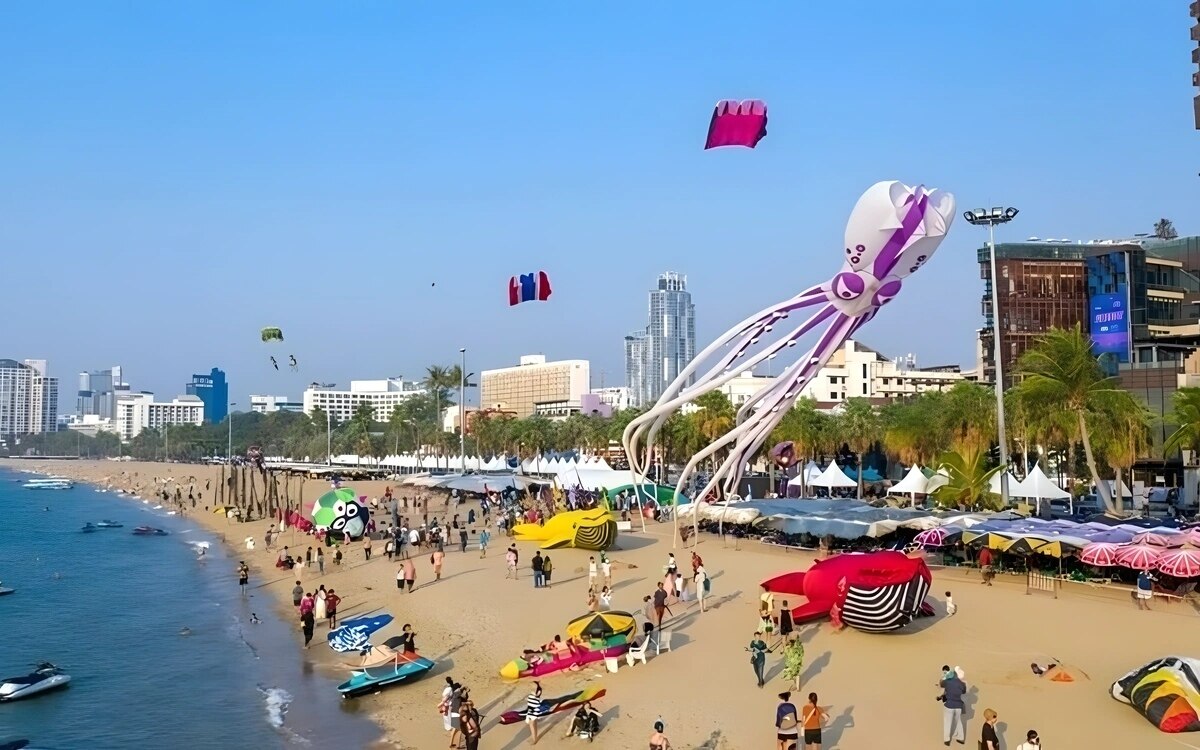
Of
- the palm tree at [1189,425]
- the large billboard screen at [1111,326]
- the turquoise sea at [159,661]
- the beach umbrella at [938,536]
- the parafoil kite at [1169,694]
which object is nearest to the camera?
the parafoil kite at [1169,694]

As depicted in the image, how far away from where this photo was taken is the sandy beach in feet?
50.7

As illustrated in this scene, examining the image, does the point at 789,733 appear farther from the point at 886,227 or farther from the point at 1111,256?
the point at 1111,256

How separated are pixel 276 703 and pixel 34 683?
237 inches

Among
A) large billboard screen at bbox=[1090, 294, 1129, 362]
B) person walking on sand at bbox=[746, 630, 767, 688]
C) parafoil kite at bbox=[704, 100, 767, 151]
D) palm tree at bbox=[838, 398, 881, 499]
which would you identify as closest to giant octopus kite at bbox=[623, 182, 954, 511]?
parafoil kite at bbox=[704, 100, 767, 151]

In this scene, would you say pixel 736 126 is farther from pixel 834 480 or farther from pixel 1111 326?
pixel 1111 326

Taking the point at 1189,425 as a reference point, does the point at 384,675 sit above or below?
below

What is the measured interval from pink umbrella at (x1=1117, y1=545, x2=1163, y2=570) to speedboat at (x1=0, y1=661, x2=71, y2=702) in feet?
78.2

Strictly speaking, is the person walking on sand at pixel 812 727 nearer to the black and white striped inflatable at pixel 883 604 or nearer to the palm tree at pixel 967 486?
the black and white striped inflatable at pixel 883 604

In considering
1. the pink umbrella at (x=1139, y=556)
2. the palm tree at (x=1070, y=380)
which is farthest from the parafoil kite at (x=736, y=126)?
the palm tree at (x=1070, y=380)

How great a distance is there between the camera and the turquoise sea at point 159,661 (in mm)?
18734

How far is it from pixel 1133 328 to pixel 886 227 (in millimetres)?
59090

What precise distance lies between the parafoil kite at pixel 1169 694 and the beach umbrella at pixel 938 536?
11503 millimetres

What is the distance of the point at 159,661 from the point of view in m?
24.9

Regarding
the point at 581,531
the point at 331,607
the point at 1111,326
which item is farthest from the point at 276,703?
the point at 1111,326
